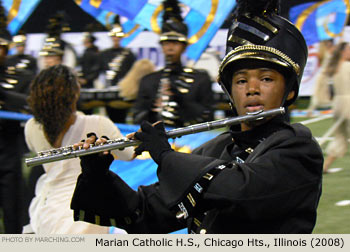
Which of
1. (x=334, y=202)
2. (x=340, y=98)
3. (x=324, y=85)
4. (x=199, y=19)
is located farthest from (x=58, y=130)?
(x=324, y=85)

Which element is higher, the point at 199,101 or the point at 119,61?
the point at 119,61

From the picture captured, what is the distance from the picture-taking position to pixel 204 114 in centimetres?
572

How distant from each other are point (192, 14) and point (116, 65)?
256 centimetres

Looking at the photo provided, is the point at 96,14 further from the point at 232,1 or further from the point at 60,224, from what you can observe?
the point at 60,224

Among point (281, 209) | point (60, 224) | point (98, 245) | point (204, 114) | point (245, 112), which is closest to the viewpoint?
point (281, 209)

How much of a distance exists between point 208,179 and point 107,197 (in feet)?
1.96

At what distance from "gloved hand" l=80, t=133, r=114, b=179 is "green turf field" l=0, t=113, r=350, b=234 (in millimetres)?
3513

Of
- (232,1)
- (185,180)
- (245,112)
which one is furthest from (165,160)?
(232,1)

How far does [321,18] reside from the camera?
11195mm

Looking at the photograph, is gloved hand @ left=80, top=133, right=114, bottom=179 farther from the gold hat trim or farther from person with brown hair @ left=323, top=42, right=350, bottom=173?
person with brown hair @ left=323, top=42, right=350, bottom=173

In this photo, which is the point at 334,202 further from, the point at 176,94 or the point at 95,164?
the point at 95,164

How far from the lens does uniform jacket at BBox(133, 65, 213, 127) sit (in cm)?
572

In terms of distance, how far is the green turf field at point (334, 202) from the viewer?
584 centimetres

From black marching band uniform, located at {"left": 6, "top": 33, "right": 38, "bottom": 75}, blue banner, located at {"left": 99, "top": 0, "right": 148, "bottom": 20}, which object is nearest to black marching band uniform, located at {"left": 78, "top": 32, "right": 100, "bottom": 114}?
black marching band uniform, located at {"left": 6, "top": 33, "right": 38, "bottom": 75}
